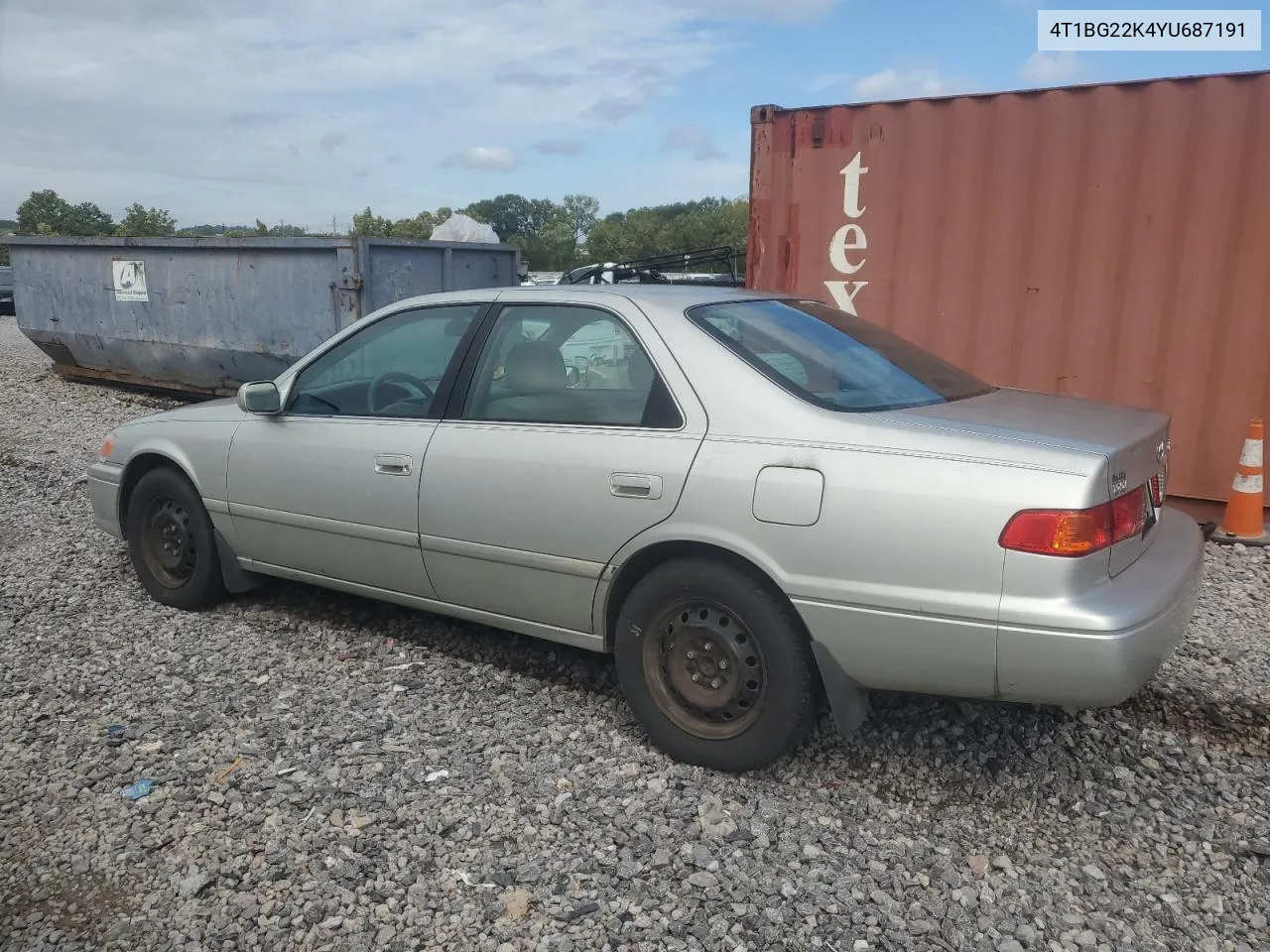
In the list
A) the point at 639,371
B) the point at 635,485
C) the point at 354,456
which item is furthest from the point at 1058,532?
the point at 354,456

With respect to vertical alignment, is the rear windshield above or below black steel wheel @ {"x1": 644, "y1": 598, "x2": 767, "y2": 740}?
above

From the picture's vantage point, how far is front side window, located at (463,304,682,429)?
3.25 meters

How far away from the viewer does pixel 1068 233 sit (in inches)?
238

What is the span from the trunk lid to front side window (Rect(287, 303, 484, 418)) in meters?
1.84

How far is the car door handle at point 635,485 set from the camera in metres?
3.06

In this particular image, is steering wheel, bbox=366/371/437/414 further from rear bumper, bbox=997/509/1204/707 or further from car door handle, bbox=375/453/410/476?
rear bumper, bbox=997/509/1204/707

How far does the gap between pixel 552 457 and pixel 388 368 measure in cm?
108

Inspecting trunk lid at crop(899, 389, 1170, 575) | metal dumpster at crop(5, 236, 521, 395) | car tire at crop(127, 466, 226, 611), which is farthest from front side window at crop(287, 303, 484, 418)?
metal dumpster at crop(5, 236, 521, 395)

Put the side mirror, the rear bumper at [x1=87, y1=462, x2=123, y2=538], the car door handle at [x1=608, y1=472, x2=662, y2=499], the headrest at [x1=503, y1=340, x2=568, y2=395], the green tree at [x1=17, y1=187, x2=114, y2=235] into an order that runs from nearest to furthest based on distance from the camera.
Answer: the car door handle at [x1=608, y1=472, x2=662, y2=499] → the headrest at [x1=503, y1=340, x2=568, y2=395] → the side mirror → the rear bumper at [x1=87, y1=462, x2=123, y2=538] → the green tree at [x1=17, y1=187, x2=114, y2=235]

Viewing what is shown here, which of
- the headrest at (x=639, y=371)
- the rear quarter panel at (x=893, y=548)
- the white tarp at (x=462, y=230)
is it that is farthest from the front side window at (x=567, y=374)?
the white tarp at (x=462, y=230)

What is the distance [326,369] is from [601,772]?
6.97 feet

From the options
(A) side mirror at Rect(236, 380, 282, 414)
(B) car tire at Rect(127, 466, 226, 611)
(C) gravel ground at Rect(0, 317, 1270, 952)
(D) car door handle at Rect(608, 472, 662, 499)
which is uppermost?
(A) side mirror at Rect(236, 380, 282, 414)

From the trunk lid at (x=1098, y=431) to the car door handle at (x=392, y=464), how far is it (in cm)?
184

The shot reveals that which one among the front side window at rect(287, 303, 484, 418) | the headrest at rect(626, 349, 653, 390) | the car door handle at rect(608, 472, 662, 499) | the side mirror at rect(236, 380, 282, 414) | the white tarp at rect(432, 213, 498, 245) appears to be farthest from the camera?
the white tarp at rect(432, 213, 498, 245)
